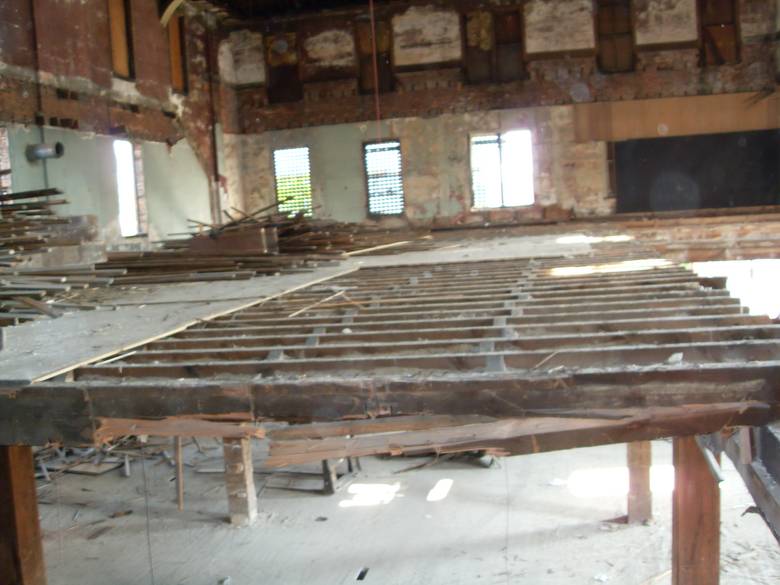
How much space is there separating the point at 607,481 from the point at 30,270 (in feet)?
24.1

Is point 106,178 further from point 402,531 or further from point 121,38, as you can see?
point 402,531

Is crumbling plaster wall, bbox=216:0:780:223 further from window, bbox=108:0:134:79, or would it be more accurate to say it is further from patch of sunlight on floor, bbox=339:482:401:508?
patch of sunlight on floor, bbox=339:482:401:508

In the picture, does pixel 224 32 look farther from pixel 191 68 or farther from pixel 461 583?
pixel 461 583

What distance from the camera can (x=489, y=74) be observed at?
17.4m

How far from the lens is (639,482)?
336 inches

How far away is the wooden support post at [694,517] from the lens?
3061 millimetres

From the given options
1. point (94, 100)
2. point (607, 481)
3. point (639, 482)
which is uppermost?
point (94, 100)

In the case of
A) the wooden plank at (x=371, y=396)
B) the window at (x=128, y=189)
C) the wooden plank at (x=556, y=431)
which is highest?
the window at (x=128, y=189)

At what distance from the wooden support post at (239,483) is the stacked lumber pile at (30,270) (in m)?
2.95

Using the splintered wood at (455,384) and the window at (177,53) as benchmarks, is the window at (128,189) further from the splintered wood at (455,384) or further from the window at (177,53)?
the splintered wood at (455,384)

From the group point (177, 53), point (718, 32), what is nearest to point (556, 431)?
point (177, 53)

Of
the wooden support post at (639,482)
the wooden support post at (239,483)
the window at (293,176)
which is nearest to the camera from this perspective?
the wooden support post at (639,482)

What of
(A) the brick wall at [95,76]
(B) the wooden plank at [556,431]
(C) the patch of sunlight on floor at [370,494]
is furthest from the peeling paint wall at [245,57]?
(B) the wooden plank at [556,431]

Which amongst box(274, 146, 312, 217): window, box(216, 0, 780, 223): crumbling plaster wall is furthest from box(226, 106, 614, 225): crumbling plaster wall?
box(274, 146, 312, 217): window
